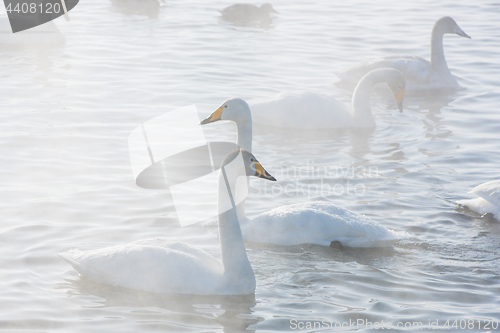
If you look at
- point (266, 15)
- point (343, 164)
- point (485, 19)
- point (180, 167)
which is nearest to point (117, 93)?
point (180, 167)

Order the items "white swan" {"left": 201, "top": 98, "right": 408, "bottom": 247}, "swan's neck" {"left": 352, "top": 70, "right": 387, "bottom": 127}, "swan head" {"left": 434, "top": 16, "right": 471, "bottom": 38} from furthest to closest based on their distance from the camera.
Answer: "swan head" {"left": 434, "top": 16, "right": 471, "bottom": 38}, "swan's neck" {"left": 352, "top": 70, "right": 387, "bottom": 127}, "white swan" {"left": 201, "top": 98, "right": 408, "bottom": 247}

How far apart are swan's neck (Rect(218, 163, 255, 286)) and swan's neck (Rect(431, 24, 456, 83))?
897 cm

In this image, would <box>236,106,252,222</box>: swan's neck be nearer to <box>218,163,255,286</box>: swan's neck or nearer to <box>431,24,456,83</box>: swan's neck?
<box>218,163,255,286</box>: swan's neck

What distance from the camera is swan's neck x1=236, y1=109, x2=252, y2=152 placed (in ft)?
23.6

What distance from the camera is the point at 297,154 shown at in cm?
923

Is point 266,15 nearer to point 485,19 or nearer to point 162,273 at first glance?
point 485,19

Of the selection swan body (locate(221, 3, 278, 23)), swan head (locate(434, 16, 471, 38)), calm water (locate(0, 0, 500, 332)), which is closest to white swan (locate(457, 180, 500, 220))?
calm water (locate(0, 0, 500, 332))

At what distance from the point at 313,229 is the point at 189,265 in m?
1.52

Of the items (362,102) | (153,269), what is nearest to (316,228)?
(153,269)

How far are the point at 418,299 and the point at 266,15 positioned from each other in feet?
47.8

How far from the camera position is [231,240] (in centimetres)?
535

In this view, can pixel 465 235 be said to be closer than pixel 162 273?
No

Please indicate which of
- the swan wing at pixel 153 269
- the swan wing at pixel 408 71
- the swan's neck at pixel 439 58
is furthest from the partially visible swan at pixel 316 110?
the swan wing at pixel 153 269

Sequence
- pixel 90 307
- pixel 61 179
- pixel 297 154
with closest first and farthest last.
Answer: pixel 90 307
pixel 61 179
pixel 297 154
